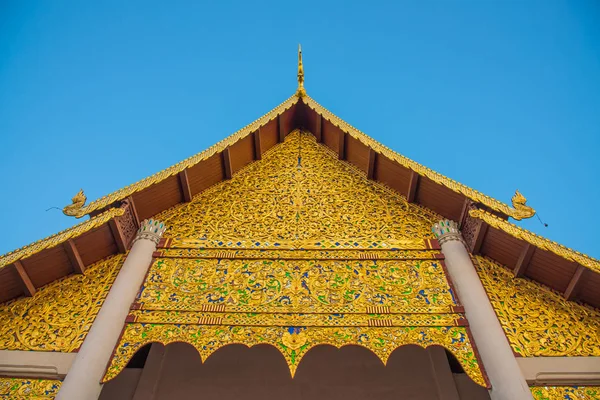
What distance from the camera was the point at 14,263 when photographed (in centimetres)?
386

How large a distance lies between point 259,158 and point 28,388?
3405mm

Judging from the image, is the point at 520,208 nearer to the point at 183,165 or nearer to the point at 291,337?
the point at 291,337

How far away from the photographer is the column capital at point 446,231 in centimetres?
458

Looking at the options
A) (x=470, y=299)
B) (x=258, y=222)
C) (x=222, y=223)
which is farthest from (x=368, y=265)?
(x=222, y=223)

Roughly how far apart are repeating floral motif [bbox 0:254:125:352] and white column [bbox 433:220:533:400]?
3.14m

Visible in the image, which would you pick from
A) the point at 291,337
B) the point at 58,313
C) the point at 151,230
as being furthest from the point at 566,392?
the point at 58,313

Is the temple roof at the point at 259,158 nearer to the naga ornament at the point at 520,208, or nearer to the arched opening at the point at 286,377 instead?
the naga ornament at the point at 520,208

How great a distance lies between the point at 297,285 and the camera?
4.20 metres

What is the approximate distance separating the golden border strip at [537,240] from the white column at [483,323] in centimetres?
44

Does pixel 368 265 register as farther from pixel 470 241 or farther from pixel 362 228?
pixel 470 241

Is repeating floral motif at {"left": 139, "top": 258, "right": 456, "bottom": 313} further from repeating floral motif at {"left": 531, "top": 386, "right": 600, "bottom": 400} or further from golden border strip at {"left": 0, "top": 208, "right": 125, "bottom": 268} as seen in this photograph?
repeating floral motif at {"left": 531, "top": 386, "right": 600, "bottom": 400}

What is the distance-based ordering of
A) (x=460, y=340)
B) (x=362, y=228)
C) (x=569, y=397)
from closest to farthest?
(x=569, y=397), (x=460, y=340), (x=362, y=228)

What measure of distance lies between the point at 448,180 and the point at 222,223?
2380 mm

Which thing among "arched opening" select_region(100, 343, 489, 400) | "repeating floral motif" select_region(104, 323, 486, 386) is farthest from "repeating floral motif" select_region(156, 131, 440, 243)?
"arched opening" select_region(100, 343, 489, 400)
